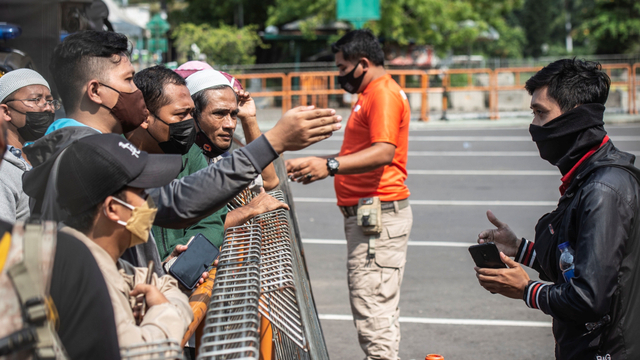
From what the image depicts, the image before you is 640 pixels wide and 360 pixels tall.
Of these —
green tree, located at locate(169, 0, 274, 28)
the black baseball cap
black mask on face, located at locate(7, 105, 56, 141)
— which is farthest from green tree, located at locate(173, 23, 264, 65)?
the black baseball cap

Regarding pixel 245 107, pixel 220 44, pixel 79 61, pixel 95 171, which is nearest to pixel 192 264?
pixel 95 171

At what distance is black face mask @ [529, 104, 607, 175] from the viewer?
257 centimetres

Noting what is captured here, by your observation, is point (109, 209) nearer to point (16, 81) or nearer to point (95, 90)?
point (95, 90)

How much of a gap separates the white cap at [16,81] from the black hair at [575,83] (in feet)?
10.1

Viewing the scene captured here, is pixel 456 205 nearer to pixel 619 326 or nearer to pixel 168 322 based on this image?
pixel 619 326

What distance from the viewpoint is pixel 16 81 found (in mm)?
3881

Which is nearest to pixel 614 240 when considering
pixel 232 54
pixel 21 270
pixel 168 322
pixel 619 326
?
pixel 619 326

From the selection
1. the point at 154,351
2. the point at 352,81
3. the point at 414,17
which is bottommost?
the point at 154,351

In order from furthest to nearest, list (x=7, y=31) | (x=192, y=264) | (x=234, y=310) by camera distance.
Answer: (x=7, y=31)
(x=192, y=264)
(x=234, y=310)

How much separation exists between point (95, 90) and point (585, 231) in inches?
84.9

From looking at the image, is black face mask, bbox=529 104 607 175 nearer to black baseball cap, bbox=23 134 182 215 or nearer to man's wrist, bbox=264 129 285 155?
man's wrist, bbox=264 129 285 155

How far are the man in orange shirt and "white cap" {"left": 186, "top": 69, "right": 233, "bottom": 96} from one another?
0.92 m

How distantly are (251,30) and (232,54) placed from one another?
14.4 ft

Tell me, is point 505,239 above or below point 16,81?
below
